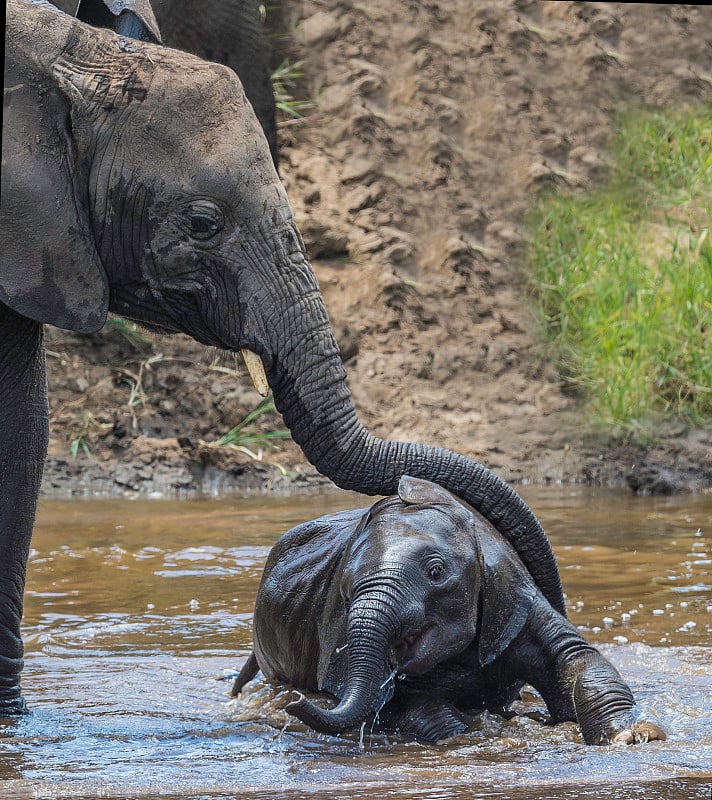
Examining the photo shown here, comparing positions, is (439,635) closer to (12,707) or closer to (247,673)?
(247,673)

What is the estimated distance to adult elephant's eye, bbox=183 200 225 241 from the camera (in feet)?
14.1

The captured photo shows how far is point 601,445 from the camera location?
1112 cm

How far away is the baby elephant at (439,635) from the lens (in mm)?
4293

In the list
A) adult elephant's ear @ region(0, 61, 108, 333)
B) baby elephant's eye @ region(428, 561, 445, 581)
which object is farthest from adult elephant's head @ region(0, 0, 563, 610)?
baby elephant's eye @ region(428, 561, 445, 581)

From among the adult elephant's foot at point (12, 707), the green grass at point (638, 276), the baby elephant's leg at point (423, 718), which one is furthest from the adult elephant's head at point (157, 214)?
the green grass at point (638, 276)

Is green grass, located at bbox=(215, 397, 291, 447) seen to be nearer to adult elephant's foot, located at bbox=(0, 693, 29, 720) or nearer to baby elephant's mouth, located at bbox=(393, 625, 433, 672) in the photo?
adult elephant's foot, located at bbox=(0, 693, 29, 720)

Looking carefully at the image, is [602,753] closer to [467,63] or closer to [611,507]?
[611,507]

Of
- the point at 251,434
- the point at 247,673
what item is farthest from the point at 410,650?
the point at 251,434

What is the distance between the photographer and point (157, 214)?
4.36m

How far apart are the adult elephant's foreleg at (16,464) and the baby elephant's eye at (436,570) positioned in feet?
4.48

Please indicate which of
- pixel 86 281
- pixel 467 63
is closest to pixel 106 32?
pixel 86 281

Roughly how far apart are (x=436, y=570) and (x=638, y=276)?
833 centimetres

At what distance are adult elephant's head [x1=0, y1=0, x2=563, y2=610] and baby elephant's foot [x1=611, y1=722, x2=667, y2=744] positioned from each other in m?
1.06

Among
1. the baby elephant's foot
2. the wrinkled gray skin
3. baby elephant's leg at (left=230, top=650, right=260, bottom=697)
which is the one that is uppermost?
the wrinkled gray skin
